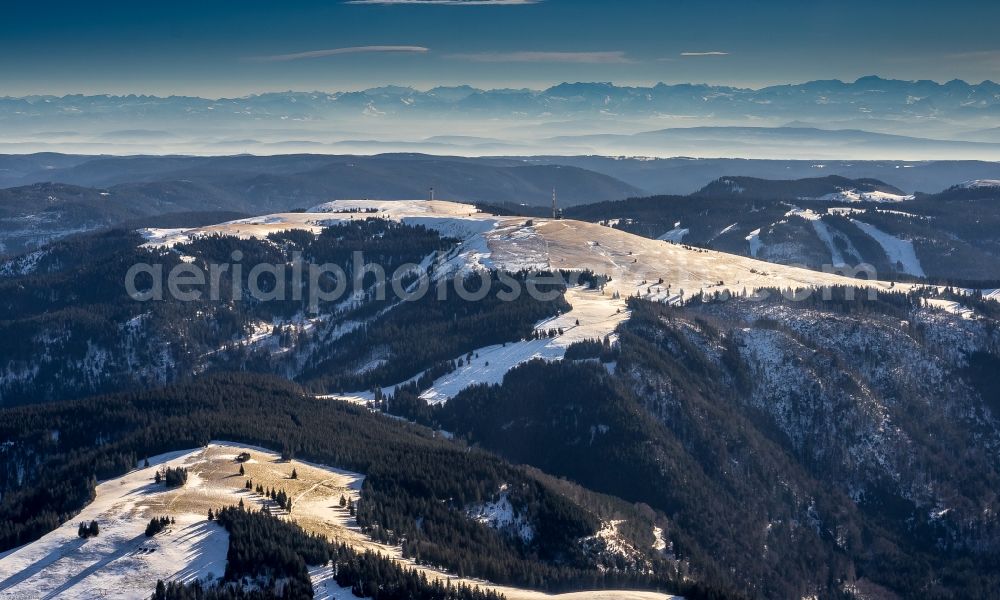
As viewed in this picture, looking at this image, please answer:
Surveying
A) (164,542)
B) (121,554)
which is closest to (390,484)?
(164,542)

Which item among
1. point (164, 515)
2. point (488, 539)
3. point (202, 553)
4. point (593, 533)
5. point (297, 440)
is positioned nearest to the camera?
point (202, 553)

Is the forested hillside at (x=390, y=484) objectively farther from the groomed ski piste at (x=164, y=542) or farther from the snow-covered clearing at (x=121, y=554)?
the snow-covered clearing at (x=121, y=554)

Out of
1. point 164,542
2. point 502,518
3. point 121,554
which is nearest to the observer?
point 121,554

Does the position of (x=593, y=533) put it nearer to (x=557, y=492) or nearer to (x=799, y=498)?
(x=557, y=492)

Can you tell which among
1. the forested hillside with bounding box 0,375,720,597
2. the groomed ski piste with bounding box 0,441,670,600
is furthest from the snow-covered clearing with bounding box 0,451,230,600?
the forested hillside with bounding box 0,375,720,597

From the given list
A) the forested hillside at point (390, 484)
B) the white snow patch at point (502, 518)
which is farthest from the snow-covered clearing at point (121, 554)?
the white snow patch at point (502, 518)

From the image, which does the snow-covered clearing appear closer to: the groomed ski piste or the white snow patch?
the groomed ski piste

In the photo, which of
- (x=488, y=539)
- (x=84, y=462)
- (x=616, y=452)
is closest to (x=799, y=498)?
(x=616, y=452)

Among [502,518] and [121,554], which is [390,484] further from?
[121,554]
